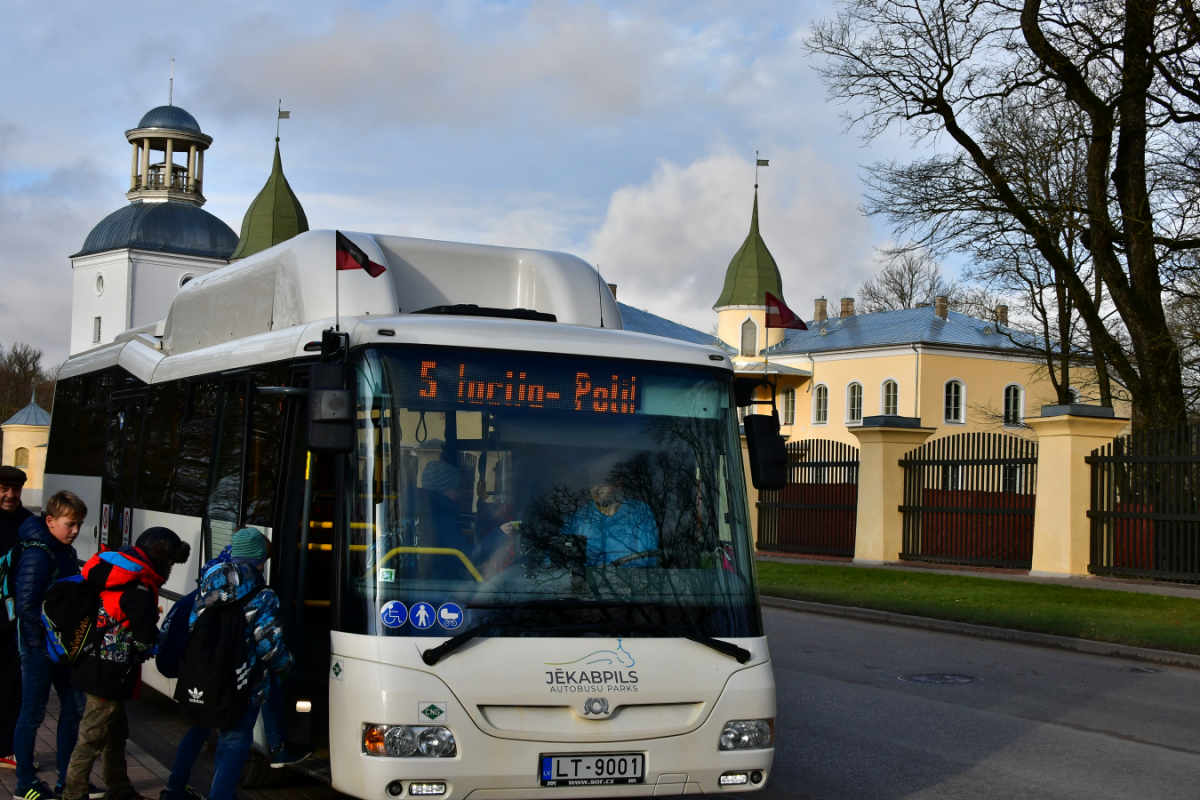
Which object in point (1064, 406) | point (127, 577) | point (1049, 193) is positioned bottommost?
point (127, 577)

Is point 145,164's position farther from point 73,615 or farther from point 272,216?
point 73,615

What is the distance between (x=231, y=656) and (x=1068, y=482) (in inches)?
729

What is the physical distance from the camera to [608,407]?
20.9 ft

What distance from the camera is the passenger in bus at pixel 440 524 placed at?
19.4 feet

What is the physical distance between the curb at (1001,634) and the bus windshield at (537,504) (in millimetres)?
8655

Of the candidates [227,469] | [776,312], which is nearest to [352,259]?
[227,469]

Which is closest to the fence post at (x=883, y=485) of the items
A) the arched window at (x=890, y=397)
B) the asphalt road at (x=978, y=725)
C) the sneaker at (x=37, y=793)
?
the asphalt road at (x=978, y=725)

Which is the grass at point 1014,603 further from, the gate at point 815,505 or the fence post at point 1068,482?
the gate at point 815,505

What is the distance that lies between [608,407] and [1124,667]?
8.71 m

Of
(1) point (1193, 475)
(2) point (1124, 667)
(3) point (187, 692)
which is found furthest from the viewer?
(1) point (1193, 475)

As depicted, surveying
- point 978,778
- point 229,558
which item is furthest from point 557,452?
point 978,778

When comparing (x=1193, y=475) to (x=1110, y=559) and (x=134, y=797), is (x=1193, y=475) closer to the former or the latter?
(x=1110, y=559)

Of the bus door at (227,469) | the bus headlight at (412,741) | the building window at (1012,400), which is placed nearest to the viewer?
the bus headlight at (412,741)

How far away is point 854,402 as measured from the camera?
7669 cm
